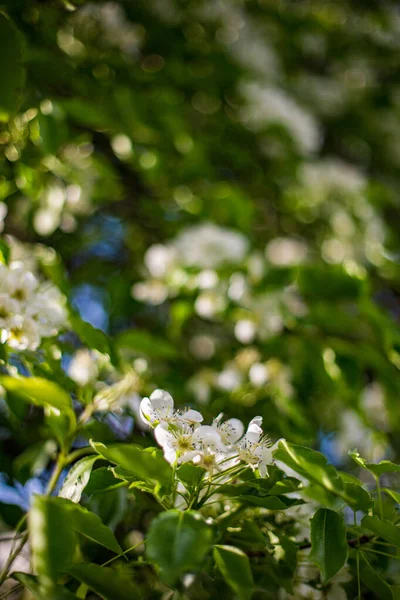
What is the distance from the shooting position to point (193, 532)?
0.46 m

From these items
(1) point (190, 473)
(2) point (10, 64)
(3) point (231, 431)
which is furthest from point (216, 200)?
(1) point (190, 473)

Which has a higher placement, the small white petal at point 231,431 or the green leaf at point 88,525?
the small white petal at point 231,431

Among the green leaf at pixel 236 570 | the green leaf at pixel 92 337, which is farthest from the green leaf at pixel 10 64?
the green leaf at pixel 236 570

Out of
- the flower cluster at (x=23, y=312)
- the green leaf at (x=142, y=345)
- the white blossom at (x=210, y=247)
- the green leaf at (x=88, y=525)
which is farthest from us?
the white blossom at (x=210, y=247)

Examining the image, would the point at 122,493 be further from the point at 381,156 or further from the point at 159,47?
the point at 381,156

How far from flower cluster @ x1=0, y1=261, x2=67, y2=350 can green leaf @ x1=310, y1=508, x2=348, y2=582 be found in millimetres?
423

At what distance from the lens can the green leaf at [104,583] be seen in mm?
487

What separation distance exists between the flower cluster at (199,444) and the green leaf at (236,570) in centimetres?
8

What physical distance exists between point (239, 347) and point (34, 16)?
0.98m

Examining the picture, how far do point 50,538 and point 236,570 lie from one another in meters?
0.18

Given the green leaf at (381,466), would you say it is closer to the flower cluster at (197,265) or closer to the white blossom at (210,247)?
the flower cluster at (197,265)

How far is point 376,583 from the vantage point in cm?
59

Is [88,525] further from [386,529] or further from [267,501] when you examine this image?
[386,529]

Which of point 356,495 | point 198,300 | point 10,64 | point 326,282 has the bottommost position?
point 198,300
